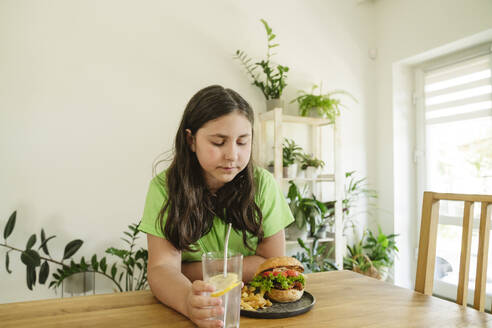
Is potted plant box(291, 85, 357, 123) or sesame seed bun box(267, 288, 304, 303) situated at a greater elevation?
potted plant box(291, 85, 357, 123)

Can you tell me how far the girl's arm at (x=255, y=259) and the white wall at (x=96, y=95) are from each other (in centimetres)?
136

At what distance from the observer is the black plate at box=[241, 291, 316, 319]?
0.81 metres

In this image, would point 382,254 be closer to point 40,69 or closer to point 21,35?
point 40,69

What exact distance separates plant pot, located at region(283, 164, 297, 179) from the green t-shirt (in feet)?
4.17

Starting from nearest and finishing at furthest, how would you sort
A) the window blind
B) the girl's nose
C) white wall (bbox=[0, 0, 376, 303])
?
1. the girl's nose
2. white wall (bbox=[0, 0, 376, 303])
3. the window blind

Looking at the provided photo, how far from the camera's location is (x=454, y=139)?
290cm

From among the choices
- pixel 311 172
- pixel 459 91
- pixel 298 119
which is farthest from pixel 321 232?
pixel 459 91

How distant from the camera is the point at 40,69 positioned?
2.15 metres

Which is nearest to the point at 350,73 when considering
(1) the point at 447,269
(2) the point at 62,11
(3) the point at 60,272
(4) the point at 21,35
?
(1) the point at 447,269

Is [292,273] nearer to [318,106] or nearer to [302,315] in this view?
[302,315]

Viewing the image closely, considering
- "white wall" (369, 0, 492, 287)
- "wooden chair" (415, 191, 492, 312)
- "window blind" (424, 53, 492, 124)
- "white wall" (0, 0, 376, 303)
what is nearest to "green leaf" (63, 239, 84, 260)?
"white wall" (0, 0, 376, 303)

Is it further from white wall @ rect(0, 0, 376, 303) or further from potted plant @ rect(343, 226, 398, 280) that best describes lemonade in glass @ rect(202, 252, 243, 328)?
potted plant @ rect(343, 226, 398, 280)

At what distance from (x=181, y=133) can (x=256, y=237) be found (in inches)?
17.7

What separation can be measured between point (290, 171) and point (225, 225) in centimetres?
149
